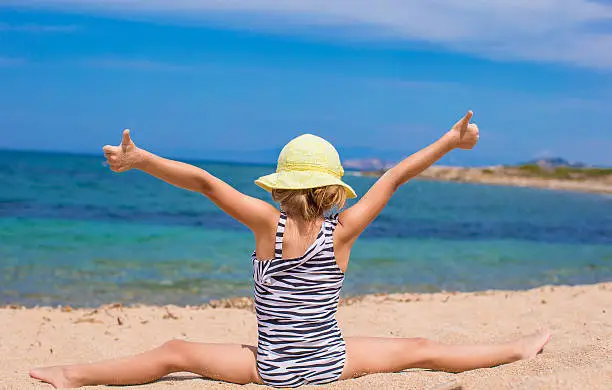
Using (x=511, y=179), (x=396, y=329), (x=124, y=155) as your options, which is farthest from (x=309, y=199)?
(x=511, y=179)

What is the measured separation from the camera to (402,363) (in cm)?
359

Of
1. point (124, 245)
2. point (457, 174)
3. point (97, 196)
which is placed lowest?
point (124, 245)

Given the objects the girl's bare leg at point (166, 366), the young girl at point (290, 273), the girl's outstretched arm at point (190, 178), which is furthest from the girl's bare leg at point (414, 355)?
the girl's outstretched arm at point (190, 178)

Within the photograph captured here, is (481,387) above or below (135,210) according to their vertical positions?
below

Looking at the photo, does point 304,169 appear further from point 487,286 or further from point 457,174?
point 457,174

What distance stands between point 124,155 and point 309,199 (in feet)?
2.91

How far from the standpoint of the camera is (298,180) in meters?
3.28

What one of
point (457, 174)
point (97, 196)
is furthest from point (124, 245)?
point (457, 174)

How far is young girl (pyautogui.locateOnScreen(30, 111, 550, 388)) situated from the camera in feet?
10.6

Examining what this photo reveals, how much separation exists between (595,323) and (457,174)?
6874cm

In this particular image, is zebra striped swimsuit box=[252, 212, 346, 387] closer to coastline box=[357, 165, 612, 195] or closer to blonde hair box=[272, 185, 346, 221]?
blonde hair box=[272, 185, 346, 221]

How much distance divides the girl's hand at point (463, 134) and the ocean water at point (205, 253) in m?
4.58

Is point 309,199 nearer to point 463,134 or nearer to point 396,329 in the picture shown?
point 463,134

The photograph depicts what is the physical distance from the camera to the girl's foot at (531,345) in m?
3.89
